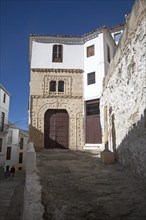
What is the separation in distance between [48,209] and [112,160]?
4.65 meters

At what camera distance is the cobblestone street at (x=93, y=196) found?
341cm

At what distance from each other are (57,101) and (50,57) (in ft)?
11.6

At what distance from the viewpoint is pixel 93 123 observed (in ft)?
41.6

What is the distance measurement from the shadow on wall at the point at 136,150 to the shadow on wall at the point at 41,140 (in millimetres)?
6886

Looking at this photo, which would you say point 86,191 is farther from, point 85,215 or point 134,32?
point 134,32

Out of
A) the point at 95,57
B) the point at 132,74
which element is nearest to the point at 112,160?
the point at 132,74

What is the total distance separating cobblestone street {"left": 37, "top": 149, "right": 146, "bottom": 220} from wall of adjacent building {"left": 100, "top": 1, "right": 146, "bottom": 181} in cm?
62

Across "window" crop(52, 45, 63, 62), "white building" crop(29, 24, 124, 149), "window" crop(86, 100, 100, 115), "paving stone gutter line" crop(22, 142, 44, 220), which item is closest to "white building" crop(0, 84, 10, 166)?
"white building" crop(29, 24, 124, 149)

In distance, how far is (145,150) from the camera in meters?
4.54

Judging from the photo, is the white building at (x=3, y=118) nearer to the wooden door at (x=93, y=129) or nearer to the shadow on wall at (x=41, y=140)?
the shadow on wall at (x=41, y=140)

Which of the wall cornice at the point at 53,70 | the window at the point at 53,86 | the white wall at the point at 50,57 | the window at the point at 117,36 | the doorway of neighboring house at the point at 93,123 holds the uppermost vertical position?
the window at the point at 117,36

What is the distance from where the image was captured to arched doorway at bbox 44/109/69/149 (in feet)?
41.4

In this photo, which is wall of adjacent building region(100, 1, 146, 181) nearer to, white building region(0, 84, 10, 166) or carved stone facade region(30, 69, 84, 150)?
carved stone facade region(30, 69, 84, 150)

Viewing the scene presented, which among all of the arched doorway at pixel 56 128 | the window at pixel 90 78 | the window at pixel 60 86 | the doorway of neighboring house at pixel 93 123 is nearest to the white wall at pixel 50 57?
the window at pixel 90 78
